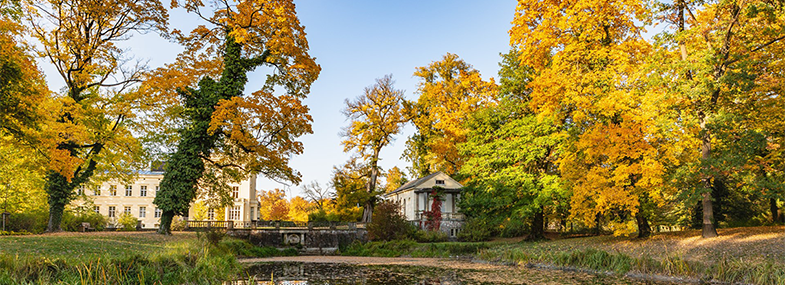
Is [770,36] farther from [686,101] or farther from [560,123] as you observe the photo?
[560,123]

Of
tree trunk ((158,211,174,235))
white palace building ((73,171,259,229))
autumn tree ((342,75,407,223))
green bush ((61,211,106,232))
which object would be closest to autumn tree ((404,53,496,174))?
autumn tree ((342,75,407,223))

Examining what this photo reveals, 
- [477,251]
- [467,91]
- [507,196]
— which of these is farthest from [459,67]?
[477,251]

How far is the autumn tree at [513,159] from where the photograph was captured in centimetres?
2475

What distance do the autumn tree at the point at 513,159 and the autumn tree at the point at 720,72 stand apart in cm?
681

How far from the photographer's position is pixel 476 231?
29484 millimetres

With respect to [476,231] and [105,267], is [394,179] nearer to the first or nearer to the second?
[476,231]

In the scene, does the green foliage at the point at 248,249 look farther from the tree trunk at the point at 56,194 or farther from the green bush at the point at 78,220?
the green bush at the point at 78,220

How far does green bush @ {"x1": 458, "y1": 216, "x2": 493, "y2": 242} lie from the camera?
2934 cm

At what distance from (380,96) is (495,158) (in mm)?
15219

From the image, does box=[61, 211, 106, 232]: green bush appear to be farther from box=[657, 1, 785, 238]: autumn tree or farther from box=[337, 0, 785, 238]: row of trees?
box=[657, 1, 785, 238]: autumn tree

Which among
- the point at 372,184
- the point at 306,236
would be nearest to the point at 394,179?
the point at 372,184

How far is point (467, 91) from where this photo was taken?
1435 inches

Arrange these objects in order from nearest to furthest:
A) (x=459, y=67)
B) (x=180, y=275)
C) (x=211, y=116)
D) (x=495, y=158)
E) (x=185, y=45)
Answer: (x=180, y=275), (x=211, y=116), (x=185, y=45), (x=495, y=158), (x=459, y=67)

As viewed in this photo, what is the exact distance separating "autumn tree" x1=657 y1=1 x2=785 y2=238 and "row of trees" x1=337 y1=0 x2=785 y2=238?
0.05 meters
